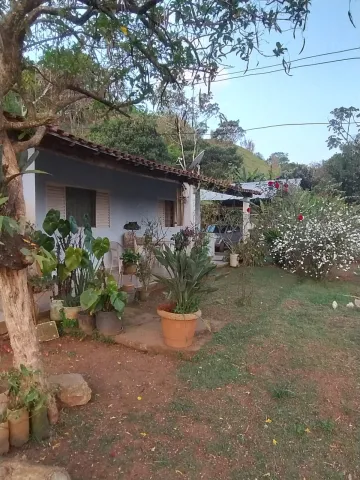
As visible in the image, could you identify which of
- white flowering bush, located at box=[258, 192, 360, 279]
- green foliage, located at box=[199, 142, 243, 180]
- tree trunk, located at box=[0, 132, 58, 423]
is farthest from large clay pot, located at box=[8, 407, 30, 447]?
green foliage, located at box=[199, 142, 243, 180]

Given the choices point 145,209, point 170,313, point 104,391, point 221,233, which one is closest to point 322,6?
point 170,313

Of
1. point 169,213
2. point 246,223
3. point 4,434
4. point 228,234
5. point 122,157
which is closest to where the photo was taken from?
point 4,434

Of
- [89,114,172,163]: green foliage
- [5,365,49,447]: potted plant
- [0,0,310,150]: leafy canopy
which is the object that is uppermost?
[89,114,172,163]: green foliage

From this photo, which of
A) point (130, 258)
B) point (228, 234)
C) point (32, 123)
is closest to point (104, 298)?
point (32, 123)

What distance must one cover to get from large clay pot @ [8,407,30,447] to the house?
3016mm

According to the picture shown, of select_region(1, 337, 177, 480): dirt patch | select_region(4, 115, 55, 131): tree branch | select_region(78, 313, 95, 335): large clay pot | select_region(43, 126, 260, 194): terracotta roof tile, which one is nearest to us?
select_region(1, 337, 177, 480): dirt patch

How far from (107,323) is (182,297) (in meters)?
1.01

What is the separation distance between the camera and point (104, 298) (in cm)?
460

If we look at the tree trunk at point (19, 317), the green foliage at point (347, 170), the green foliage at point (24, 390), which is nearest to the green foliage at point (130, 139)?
the green foliage at point (347, 170)

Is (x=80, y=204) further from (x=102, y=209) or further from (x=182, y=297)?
(x=182, y=297)

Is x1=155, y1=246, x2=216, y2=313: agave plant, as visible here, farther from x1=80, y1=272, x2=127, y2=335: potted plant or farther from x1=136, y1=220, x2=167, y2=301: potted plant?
x1=136, y1=220, x2=167, y2=301: potted plant

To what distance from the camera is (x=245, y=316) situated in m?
5.71

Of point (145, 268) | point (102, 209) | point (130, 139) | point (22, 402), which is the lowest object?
point (22, 402)

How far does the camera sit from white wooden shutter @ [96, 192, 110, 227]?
8102mm
